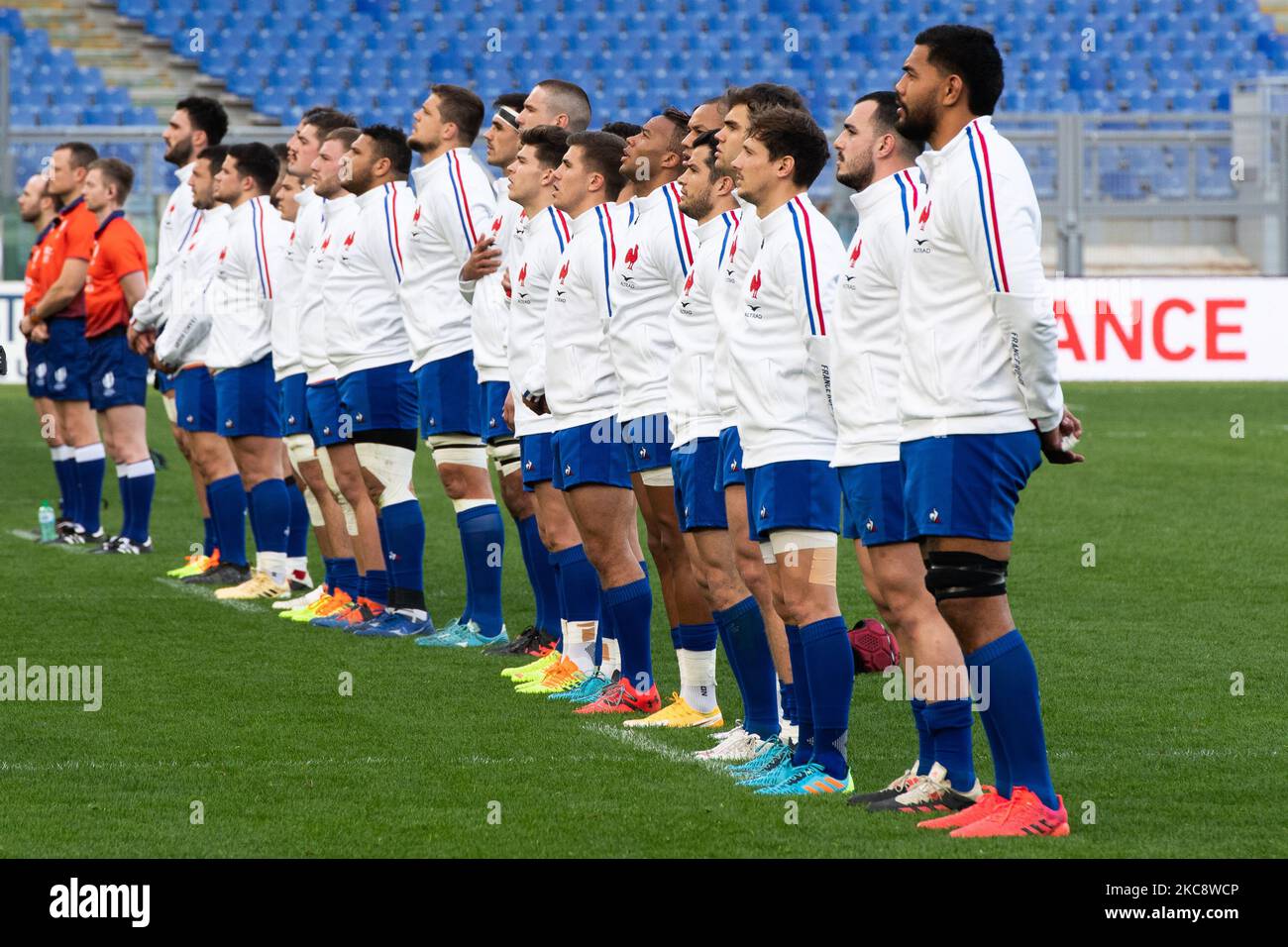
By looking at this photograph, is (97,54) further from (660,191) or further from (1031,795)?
(1031,795)

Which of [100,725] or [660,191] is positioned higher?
[660,191]

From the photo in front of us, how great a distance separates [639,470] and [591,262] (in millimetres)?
790

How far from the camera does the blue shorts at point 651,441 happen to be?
22.4 feet

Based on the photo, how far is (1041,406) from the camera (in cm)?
493

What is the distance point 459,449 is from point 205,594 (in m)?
2.20

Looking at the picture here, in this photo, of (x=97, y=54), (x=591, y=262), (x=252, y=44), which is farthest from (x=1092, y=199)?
(x=591, y=262)

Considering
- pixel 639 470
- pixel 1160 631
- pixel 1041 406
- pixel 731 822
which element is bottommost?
pixel 1160 631

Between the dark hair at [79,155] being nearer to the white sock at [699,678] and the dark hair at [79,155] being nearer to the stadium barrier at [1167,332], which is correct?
the white sock at [699,678]

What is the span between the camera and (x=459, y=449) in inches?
346

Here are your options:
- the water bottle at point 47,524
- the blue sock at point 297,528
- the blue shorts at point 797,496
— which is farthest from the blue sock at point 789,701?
the water bottle at point 47,524

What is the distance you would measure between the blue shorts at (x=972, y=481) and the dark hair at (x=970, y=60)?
33.0 inches

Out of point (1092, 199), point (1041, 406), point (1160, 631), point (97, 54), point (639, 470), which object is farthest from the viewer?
point (97, 54)

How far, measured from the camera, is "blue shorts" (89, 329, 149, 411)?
1230cm

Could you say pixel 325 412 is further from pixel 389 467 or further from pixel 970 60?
pixel 970 60
